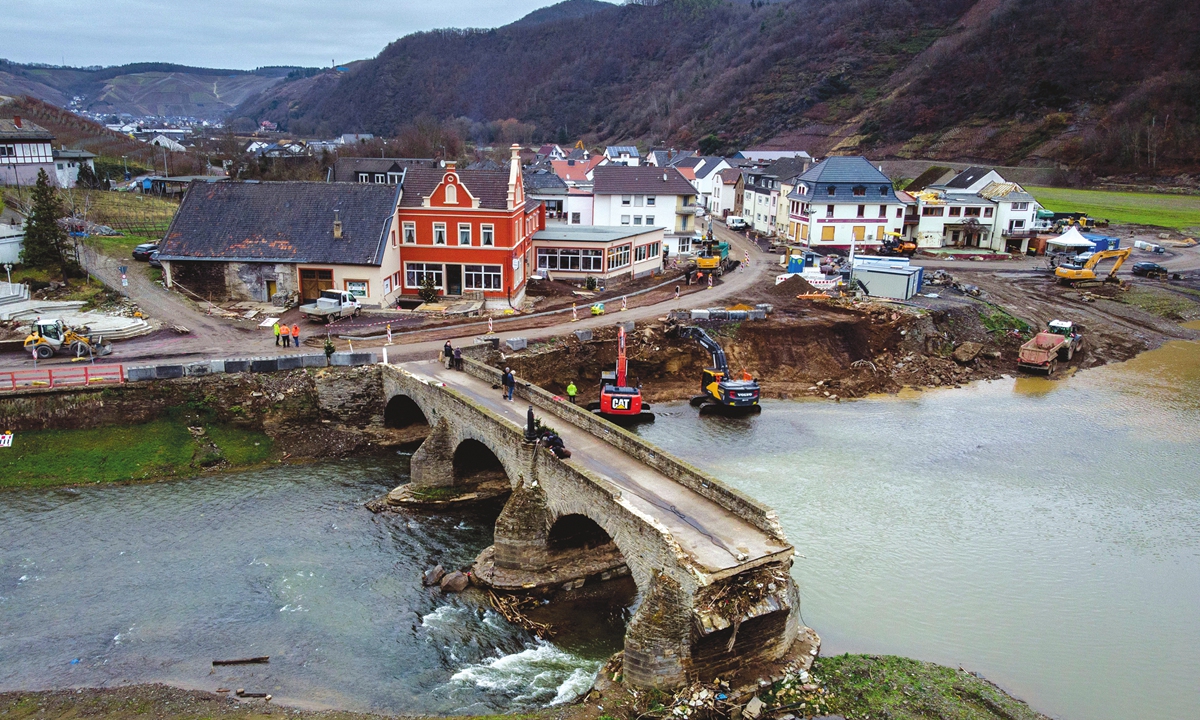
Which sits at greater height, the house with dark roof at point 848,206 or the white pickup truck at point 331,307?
the house with dark roof at point 848,206

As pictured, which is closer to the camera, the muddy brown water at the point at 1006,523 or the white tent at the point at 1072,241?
the muddy brown water at the point at 1006,523

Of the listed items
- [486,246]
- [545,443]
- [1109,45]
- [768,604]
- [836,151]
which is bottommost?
[768,604]

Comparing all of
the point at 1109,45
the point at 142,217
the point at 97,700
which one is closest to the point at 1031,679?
the point at 97,700

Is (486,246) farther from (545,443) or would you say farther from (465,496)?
(545,443)

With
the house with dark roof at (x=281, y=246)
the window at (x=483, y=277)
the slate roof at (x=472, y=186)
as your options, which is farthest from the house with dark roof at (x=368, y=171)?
the window at (x=483, y=277)

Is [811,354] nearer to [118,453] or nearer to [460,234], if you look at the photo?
[460,234]

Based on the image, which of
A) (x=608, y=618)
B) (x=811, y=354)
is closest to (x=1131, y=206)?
(x=811, y=354)

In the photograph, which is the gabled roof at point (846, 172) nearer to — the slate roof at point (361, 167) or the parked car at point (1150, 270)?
the parked car at point (1150, 270)
